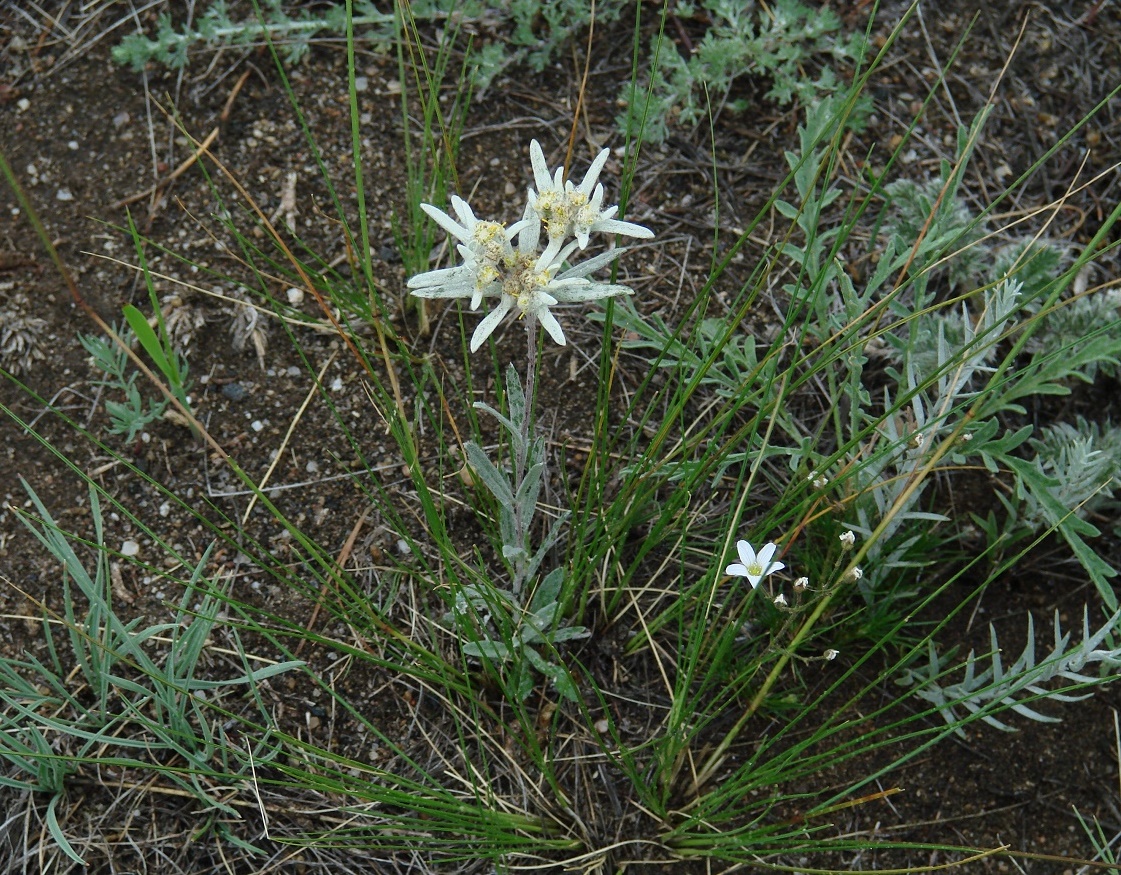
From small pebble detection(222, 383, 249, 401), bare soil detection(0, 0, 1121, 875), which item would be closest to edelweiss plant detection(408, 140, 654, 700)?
bare soil detection(0, 0, 1121, 875)

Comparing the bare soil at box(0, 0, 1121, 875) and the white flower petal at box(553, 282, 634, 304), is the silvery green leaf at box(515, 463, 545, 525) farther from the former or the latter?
the bare soil at box(0, 0, 1121, 875)

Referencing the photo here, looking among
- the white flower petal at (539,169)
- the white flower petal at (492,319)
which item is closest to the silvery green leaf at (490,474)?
the white flower petal at (492,319)

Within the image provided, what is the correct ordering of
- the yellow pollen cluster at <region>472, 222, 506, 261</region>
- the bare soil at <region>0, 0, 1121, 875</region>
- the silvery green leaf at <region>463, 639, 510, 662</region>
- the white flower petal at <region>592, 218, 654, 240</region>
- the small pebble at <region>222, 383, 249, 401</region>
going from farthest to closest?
1. the small pebble at <region>222, 383, 249, 401</region>
2. the bare soil at <region>0, 0, 1121, 875</region>
3. the silvery green leaf at <region>463, 639, 510, 662</region>
4. the white flower petal at <region>592, 218, 654, 240</region>
5. the yellow pollen cluster at <region>472, 222, 506, 261</region>

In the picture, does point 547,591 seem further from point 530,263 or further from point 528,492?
point 530,263

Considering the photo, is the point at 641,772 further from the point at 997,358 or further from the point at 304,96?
the point at 304,96

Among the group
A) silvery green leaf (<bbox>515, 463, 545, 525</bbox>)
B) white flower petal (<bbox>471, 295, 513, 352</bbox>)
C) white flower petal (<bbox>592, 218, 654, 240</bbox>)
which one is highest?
white flower petal (<bbox>592, 218, 654, 240</bbox>)

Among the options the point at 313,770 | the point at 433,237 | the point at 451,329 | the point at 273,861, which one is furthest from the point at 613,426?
the point at 273,861

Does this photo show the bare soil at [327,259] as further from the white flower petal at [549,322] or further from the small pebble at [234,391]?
the white flower petal at [549,322]
